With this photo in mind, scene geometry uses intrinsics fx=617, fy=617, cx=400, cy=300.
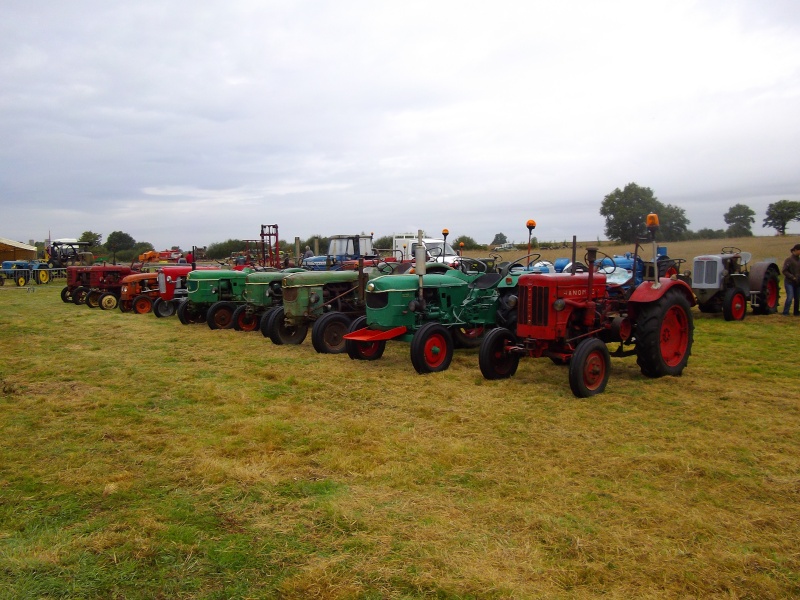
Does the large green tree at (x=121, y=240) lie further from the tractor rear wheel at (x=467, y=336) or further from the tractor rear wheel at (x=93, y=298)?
the tractor rear wheel at (x=467, y=336)

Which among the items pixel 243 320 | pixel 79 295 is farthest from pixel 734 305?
pixel 79 295

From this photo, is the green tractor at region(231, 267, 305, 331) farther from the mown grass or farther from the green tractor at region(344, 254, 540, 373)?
the mown grass

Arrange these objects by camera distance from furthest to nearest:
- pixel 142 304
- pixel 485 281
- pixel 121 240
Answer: pixel 121 240 → pixel 142 304 → pixel 485 281

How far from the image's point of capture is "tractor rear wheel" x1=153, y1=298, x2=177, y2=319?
13.3m

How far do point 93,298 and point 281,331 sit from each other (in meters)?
9.34

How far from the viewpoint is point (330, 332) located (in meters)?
8.30

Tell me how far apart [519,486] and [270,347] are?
5.94 m

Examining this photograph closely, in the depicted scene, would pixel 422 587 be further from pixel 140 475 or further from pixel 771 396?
pixel 771 396

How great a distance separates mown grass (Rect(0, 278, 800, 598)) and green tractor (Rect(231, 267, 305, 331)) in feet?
11.5

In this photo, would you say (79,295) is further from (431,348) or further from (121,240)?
(121,240)

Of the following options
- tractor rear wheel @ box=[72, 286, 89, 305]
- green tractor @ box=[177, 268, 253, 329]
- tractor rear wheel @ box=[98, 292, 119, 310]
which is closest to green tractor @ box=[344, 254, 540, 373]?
green tractor @ box=[177, 268, 253, 329]

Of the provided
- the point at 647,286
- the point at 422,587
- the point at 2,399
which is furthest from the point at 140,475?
the point at 647,286

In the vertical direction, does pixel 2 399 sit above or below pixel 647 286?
below

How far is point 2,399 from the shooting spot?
226 inches
